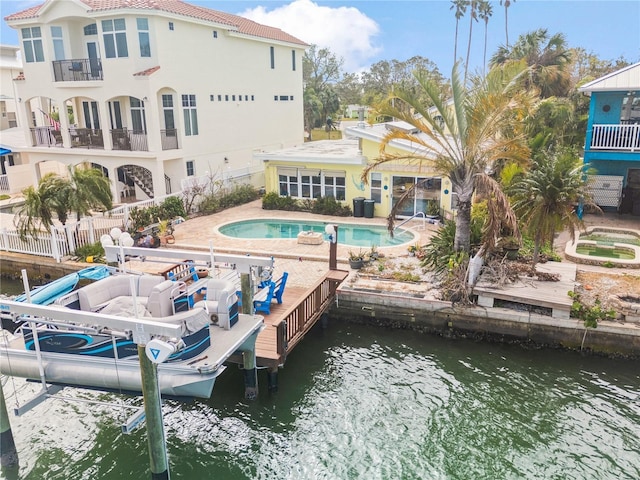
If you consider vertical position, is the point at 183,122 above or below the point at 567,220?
above

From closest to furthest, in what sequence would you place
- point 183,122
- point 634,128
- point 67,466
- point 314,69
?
1. point 67,466
2. point 634,128
3. point 183,122
4. point 314,69

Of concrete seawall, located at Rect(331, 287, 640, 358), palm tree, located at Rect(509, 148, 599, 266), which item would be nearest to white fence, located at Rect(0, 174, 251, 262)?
concrete seawall, located at Rect(331, 287, 640, 358)

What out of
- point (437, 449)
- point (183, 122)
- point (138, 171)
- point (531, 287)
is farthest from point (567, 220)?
point (138, 171)

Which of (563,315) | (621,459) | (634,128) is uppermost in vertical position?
(634,128)

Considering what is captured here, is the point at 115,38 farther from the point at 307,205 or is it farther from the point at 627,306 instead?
the point at 627,306

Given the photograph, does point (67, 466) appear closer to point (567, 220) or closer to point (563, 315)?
point (563, 315)

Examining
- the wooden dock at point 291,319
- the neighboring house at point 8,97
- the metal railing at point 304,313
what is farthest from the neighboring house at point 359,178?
the neighboring house at point 8,97
